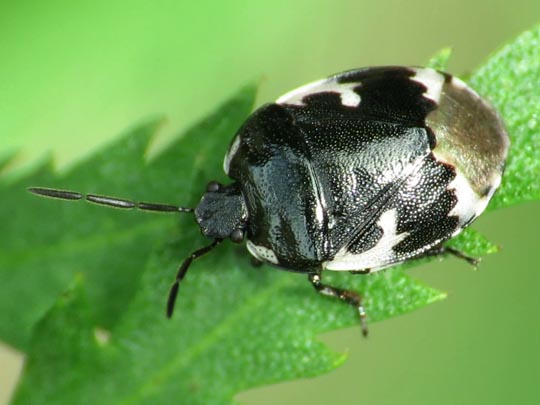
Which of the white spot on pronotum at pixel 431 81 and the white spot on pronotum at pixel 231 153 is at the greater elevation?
the white spot on pronotum at pixel 431 81

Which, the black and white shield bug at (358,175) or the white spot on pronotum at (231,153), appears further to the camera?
the white spot on pronotum at (231,153)

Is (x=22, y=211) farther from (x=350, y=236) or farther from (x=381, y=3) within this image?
(x=381, y=3)

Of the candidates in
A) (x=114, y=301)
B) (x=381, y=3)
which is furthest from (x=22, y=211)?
(x=381, y=3)

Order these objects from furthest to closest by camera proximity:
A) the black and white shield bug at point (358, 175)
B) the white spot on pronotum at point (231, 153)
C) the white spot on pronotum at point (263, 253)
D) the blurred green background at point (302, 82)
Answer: the blurred green background at point (302, 82) < the white spot on pronotum at point (231, 153) < the white spot on pronotum at point (263, 253) < the black and white shield bug at point (358, 175)

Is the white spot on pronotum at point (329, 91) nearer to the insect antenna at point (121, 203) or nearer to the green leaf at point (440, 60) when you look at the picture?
the green leaf at point (440, 60)

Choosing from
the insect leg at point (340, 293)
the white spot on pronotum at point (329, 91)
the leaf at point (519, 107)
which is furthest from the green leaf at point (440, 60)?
the insect leg at point (340, 293)

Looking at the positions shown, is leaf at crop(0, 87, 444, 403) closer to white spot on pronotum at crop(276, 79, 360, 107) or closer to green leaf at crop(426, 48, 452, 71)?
white spot on pronotum at crop(276, 79, 360, 107)

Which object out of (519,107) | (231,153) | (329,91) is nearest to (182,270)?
(231,153)
